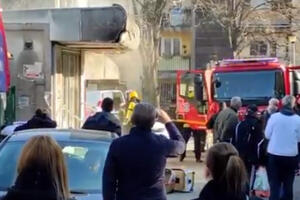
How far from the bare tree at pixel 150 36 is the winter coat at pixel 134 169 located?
2678 centimetres

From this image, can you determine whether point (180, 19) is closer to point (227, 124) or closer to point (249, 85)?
point (249, 85)

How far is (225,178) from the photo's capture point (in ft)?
16.7

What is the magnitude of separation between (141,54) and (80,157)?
25.9 metres

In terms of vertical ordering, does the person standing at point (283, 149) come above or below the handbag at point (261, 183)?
above

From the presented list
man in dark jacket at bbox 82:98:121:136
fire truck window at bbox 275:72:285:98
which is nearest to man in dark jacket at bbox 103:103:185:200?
man in dark jacket at bbox 82:98:121:136

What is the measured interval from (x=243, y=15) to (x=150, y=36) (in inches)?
246

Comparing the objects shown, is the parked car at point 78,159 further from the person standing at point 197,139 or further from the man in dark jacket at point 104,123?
the person standing at point 197,139

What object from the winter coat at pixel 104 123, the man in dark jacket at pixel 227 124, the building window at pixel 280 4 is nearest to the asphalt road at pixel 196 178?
the man in dark jacket at pixel 227 124

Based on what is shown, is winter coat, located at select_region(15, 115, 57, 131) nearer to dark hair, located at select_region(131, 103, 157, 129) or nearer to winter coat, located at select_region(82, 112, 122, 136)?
winter coat, located at select_region(82, 112, 122, 136)

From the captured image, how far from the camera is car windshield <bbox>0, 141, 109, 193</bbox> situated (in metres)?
8.18

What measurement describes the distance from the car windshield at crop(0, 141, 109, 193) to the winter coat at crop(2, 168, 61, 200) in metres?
2.98

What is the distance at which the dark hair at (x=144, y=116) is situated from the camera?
22.5 ft

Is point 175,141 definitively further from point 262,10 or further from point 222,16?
point 262,10

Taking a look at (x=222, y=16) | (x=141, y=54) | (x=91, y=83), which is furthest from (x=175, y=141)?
(x=222, y=16)
